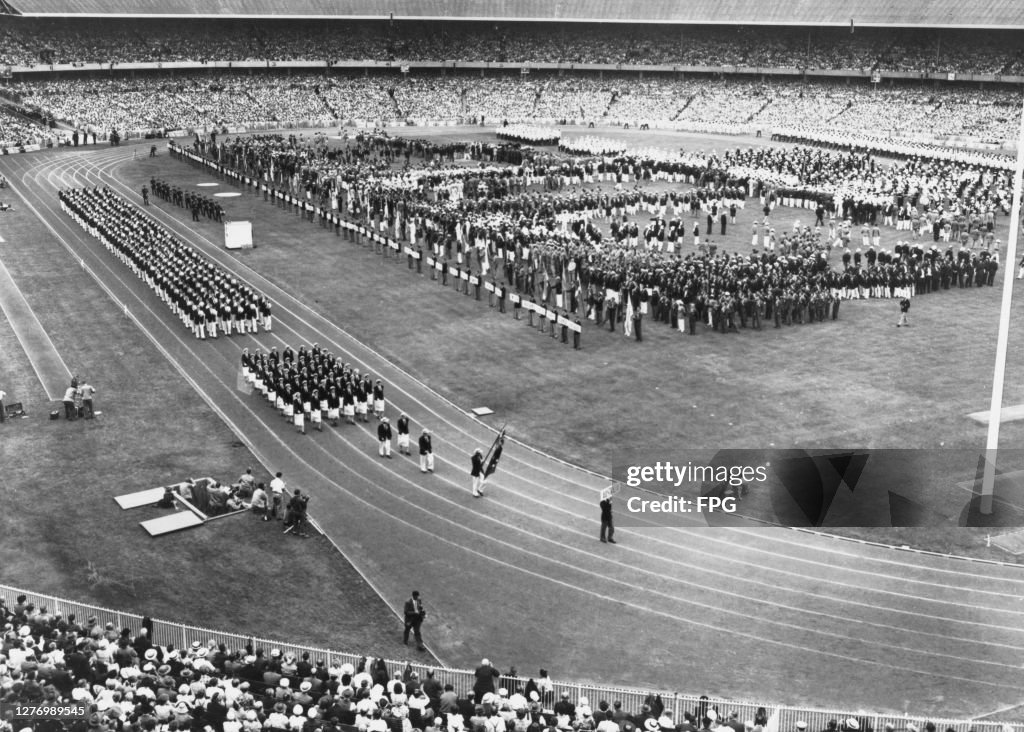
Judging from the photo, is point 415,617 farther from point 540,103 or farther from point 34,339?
point 540,103

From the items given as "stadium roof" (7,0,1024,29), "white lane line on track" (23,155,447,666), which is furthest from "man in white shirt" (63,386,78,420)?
"stadium roof" (7,0,1024,29)

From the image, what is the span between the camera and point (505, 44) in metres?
104

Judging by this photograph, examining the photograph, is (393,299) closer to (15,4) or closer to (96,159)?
(96,159)

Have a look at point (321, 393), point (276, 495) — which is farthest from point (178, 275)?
point (276, 495)

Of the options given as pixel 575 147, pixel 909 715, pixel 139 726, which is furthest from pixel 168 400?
pixel 575 147

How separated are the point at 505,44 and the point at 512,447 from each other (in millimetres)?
86940

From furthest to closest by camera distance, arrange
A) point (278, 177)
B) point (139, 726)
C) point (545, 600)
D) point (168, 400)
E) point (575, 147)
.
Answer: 1. point (575, 147)
2. point (278, 177)
3. point (168, 400)
4. point (545, 600)
5. point (139, 726)

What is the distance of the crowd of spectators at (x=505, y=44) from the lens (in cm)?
8775

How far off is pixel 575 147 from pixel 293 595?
55.0 meters

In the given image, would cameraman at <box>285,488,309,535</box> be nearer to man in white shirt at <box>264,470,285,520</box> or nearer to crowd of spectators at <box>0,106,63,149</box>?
man in white shirt at <box>264,470,285,520</box>

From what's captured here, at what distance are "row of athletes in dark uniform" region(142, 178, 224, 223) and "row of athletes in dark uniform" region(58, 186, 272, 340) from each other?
3.09 m

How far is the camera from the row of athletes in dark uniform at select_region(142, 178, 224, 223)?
50009 mm

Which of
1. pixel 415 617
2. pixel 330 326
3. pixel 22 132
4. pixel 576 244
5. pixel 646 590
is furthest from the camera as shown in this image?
pixel 22 132

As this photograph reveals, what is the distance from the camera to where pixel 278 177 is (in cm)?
5962
